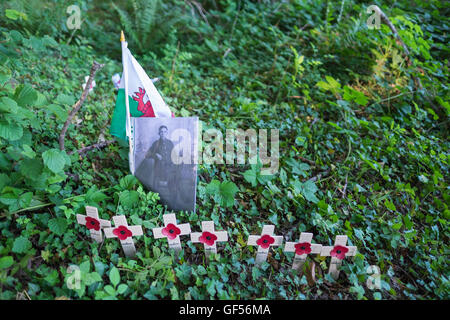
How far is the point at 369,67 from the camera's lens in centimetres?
409

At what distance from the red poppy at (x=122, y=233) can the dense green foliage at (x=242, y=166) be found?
147 millimetres

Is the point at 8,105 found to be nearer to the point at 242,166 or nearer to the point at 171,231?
the point at 171,231

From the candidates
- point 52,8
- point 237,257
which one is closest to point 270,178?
point 237,257

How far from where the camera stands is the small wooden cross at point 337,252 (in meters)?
1.98

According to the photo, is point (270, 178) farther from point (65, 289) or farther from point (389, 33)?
point (389, 33)

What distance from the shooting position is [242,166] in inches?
110

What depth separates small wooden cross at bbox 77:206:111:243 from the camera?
186cm

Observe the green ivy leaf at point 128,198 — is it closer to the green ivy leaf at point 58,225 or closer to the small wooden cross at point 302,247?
the green ivy leaf at point 58,225

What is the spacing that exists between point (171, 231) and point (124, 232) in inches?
10.9

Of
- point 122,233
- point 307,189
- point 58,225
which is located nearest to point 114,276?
point 122,233

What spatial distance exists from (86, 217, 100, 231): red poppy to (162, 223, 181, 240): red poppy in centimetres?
39

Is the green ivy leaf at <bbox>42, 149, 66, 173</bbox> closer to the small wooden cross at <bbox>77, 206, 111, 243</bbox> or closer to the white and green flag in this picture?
the small wooden cross at <bbox>77, 206, 111, 243</bbox>

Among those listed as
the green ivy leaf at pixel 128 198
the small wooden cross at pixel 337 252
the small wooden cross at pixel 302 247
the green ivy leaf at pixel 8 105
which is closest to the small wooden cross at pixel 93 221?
the green ivy leaf at pixel 128 198
